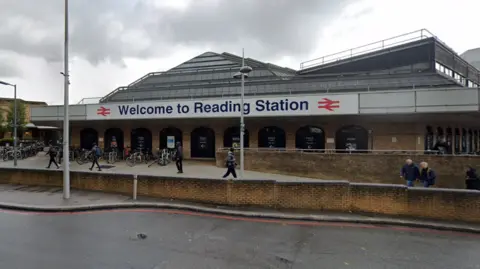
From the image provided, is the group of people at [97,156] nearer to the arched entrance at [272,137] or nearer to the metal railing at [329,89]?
the arched entrance at [272,137]

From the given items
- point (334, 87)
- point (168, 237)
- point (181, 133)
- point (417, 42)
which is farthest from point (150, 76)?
point (168, 237)

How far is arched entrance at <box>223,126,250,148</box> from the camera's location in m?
21.1

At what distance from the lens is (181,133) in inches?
887

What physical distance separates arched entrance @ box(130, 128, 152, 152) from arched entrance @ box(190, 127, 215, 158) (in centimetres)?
378

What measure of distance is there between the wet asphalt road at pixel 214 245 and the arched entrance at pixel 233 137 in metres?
12.9

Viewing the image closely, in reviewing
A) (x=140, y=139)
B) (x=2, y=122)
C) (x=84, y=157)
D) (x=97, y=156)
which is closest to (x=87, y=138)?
(x=140, y=139)

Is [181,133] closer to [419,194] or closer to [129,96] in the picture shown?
[129,96]

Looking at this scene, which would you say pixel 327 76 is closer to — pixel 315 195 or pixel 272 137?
pixel 272 137

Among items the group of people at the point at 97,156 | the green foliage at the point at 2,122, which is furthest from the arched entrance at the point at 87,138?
the green foliage at the point at 2,122

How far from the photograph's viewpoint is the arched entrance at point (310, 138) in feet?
63.6

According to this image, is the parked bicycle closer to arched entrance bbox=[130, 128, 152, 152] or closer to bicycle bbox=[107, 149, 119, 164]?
bicycle bbox=[107, 149, 119, 164]

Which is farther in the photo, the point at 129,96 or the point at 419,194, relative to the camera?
the point at 129,96

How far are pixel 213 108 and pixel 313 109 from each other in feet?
20.3

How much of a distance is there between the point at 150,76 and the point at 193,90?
688cm
